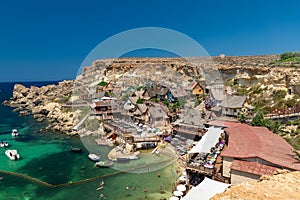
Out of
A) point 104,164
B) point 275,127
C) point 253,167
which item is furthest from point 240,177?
point 104,164

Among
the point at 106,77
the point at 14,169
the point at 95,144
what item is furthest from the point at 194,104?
the point at 106,77

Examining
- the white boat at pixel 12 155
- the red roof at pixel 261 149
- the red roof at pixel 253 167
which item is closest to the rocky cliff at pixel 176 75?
the white boat at pixel 12 155

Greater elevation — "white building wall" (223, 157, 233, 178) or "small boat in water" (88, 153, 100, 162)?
"white building wall" (223, 157, 233, 178)

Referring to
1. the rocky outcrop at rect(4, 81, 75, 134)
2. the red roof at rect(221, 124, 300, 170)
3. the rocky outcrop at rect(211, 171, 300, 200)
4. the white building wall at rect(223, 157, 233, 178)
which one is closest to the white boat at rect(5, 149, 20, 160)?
the rocky outcrop at rect(4, 81, 75, 134)

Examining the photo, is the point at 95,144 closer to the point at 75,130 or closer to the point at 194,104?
the point at 75,130

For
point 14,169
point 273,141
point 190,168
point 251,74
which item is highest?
point 251,74

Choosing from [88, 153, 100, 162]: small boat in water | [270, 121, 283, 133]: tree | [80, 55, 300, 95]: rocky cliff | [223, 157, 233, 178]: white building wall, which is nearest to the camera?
[223, 157, 233, 178]: white building wall

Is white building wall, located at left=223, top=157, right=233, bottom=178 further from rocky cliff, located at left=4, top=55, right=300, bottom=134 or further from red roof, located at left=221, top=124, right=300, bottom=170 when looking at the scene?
rocky cliff, located at left=4, top=55, right=300, bottom=134
